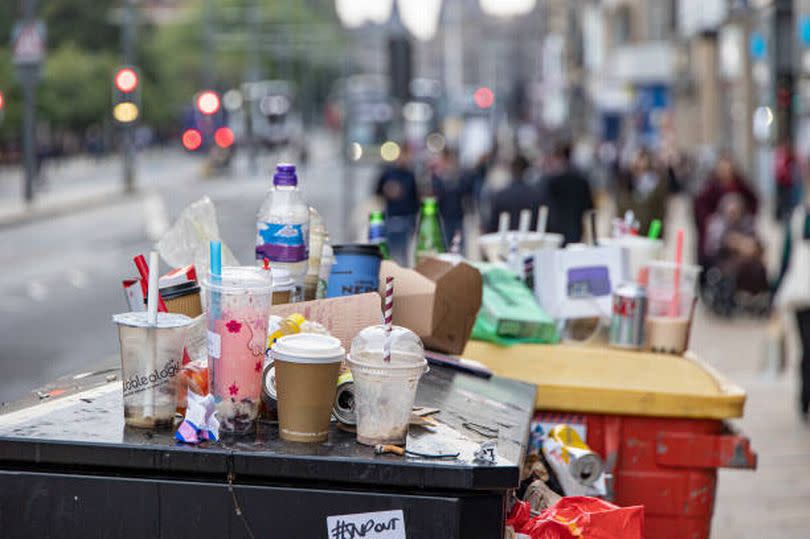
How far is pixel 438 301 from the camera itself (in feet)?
15.3

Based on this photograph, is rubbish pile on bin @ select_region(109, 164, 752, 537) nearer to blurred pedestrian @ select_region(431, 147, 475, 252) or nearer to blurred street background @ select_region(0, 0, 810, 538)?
blurred street background @ select_region(0, 0, 810, 538)

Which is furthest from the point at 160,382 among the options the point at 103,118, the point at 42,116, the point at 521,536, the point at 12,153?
the point at 103,118

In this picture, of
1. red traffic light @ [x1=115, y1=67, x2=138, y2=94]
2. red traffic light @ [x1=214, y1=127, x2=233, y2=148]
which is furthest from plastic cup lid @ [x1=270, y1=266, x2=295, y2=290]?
red traffic light @ [x1=214, y1=127, x2=233, y2=148]

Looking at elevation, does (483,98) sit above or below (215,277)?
below

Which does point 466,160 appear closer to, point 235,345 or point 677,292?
point 677,292

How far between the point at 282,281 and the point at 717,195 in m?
13.7

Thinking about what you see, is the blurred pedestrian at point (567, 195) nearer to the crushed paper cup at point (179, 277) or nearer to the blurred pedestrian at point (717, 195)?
the blurred pedestrian at point (717, 195)

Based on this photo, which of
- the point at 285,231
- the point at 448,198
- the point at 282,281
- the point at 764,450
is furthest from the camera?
the point at 448,198

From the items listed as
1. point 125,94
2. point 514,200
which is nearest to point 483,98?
point 125,94

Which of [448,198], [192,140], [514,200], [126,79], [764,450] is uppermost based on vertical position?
[126,79]

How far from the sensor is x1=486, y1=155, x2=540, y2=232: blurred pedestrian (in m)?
13.5

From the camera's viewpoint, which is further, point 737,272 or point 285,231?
point 737,272

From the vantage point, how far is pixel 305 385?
3340 millimetres

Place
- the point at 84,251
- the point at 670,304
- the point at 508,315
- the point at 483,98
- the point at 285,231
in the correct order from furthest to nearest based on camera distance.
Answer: the point at 483,98 < the point at 84,251 < the point at 670,304 < the point at 508,315 < the point at 285,231
